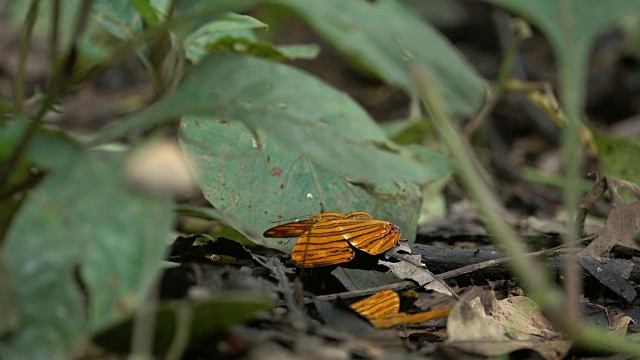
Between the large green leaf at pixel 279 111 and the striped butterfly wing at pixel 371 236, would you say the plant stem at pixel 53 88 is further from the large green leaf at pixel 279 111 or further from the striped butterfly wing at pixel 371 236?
the striped butterfly wing at pixel 371 236

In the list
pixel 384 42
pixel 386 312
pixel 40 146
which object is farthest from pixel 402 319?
pixel 40 146

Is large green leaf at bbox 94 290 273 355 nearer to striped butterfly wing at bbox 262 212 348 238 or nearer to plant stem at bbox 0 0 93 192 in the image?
plant stem at bbox 0 0 93 192

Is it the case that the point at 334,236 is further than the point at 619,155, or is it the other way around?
the point at 619,155

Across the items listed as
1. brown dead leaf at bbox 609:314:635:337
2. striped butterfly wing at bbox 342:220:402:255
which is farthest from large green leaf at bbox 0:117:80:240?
brown dead leaf at bbox 609:314:635:337

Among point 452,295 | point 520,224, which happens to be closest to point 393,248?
point 452,295

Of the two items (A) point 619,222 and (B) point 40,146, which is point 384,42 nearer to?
(B) point 40,146

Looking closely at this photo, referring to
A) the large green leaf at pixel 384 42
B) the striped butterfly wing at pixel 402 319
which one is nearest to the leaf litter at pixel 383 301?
the striped butterfly wing at pixel 402 319

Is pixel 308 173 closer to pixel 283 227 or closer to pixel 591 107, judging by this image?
pixel 283 227
